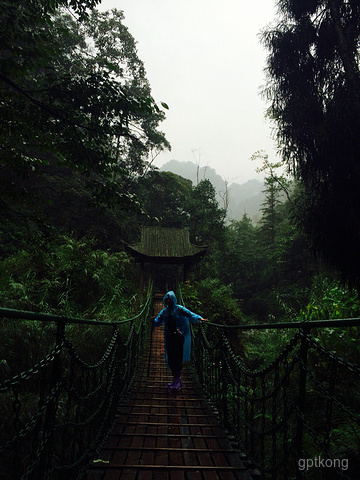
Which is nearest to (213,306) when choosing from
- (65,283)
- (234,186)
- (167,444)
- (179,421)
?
(65,283)

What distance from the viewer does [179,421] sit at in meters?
3.13

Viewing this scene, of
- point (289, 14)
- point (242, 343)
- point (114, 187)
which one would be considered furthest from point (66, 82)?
point (242, 343)

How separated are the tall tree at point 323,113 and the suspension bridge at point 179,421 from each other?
3875 millimetres

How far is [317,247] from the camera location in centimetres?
706

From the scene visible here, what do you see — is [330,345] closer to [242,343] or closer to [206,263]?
[242,343]

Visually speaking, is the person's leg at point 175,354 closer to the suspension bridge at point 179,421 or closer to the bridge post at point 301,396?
the suspension bridge at point 179,421

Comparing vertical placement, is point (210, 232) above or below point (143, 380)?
above

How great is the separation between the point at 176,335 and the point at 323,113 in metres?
7.94

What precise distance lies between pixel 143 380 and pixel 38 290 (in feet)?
13.0

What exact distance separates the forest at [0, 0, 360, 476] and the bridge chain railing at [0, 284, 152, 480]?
110 cm

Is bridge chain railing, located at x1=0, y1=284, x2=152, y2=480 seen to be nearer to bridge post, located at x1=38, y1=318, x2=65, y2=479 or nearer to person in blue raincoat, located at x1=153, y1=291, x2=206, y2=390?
bridge post, located at x1=38, y1=318, x2=65, y2=479

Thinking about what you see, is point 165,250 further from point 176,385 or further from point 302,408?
point 302,408

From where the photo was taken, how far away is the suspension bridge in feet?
4.35

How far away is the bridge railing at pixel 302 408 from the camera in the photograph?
1284 millimetres
